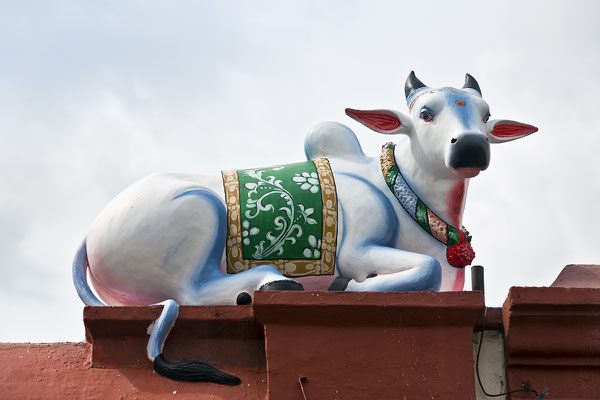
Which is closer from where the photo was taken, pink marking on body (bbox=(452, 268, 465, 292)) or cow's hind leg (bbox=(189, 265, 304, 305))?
cow's hind leg (bbox=(189, 265, 304, 305))

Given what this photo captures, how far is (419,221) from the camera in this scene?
255 inches

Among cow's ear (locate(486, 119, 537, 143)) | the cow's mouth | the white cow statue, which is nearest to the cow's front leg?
the white cow statue

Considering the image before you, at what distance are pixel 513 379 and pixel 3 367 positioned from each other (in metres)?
2.54

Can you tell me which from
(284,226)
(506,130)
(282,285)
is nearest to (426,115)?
(506,130)

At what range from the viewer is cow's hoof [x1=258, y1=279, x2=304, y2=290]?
5.89m

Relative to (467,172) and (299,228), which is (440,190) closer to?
(467,172)

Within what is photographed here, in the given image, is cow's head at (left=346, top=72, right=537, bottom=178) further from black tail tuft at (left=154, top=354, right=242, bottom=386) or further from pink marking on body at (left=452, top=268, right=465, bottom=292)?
black tail tuft at (left=154, top=354, right=242, bottom=386)

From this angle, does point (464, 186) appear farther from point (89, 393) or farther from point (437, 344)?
point (89, 393)

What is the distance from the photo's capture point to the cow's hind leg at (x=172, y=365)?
18.7ft

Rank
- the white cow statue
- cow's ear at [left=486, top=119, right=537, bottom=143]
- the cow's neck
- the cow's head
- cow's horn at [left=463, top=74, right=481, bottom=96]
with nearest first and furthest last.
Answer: the white cow statue, the cow's head, the cow's neck, cow's ear at [left=486, top=119, right=537, bottom=143], cow's horn at [left=463, top=74, right=481, bottom=96]

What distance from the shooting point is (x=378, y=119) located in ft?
22.2

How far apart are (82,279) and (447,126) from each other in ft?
7.13

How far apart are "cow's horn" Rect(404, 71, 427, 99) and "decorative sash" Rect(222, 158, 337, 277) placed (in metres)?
0.88

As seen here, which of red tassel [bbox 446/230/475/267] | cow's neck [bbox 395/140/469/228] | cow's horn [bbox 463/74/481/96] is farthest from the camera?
cow's horn [bbox 463/74/481/96]
